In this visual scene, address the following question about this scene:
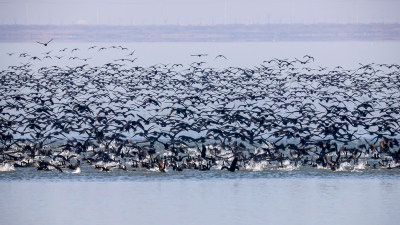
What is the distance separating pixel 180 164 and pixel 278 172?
408 cm

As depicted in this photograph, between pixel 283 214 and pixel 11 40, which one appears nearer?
pixel 283 214

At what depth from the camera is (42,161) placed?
39.1m

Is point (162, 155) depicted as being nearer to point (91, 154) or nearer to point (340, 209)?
point (91, 154)

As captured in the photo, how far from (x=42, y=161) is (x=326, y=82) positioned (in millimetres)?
31561

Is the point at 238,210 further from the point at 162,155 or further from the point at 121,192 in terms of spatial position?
the point at 162,155

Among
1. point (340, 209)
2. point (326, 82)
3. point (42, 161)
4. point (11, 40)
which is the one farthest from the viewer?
point (11, 40)

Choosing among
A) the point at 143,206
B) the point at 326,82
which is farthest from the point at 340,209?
the point at 326,82

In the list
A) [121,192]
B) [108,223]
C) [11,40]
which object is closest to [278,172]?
[121,192]

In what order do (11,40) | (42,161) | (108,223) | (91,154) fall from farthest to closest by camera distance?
(11,40) < (91,154) < (42,161) < (108,223)

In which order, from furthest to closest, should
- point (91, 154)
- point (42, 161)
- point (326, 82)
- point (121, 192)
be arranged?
point (326, 82) < point (91, 154) < point (42, 161) < point (121, 192)

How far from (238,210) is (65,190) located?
648 cm

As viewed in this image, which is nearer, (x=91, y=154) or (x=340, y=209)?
(x=340, y=209)

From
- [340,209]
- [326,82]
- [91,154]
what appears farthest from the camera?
[326,82]

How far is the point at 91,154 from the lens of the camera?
4228 centimetres
